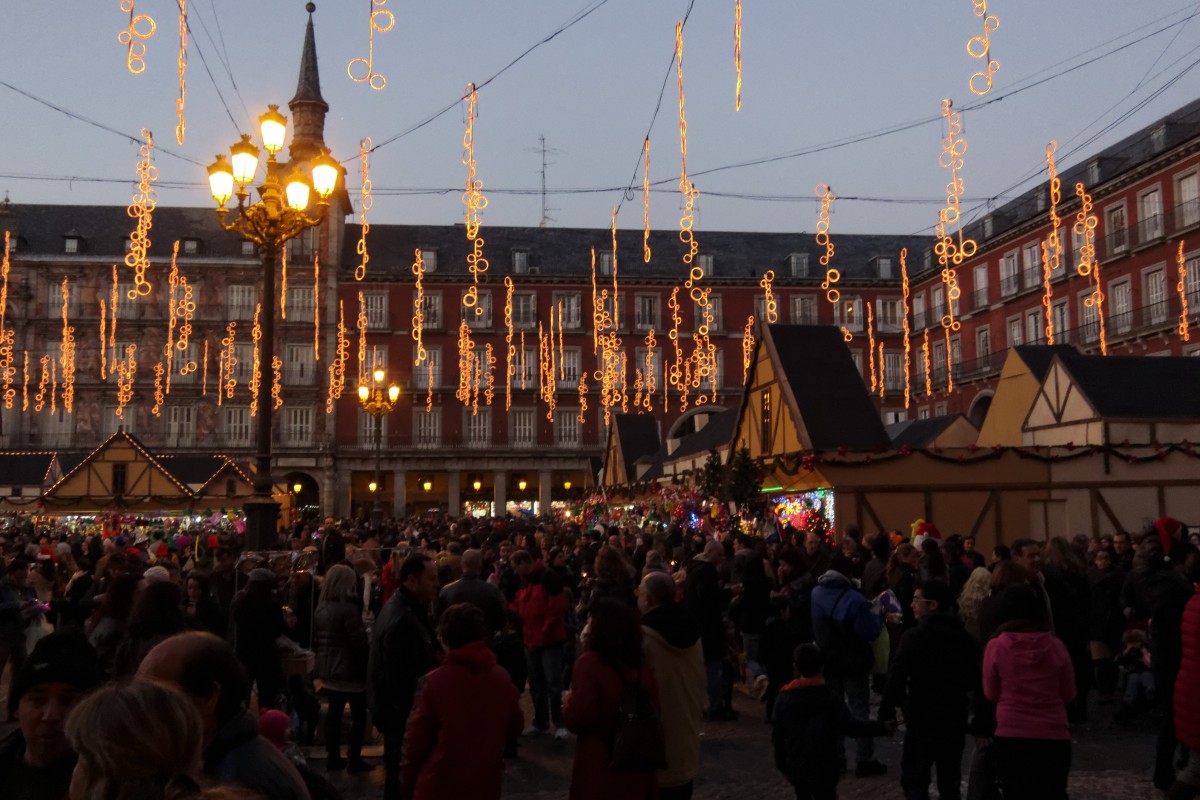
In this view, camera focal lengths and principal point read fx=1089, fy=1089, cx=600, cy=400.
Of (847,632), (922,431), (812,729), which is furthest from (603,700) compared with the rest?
(922,431)

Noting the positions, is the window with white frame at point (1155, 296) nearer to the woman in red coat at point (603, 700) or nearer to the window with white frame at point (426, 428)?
the window with white frame at point (426, 428)

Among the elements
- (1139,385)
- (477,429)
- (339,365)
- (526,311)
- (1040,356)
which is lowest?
(1139,385)

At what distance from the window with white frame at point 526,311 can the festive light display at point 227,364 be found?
41.0ft

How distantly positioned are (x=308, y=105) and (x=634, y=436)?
23856 millimetres

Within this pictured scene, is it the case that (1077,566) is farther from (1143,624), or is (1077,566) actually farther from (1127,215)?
(1127,215)

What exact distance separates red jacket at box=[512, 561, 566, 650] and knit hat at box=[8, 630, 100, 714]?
18.0 ft

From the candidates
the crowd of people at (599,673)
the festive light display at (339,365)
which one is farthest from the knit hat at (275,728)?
the festive light display at (339,365)

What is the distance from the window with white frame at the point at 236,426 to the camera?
4881 centimetres

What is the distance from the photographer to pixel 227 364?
48.6 metres

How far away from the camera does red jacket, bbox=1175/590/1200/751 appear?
5.43m

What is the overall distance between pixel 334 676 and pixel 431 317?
43488 mm

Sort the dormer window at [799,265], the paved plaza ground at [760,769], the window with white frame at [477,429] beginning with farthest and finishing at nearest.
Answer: the dormer window at [799,265], the window with white frame at [477,429], the paved plaza ground at [760,769]

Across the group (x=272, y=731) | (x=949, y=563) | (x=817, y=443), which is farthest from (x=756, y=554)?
(x=817, y=443)

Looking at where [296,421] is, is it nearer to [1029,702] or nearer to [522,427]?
[522,427]
